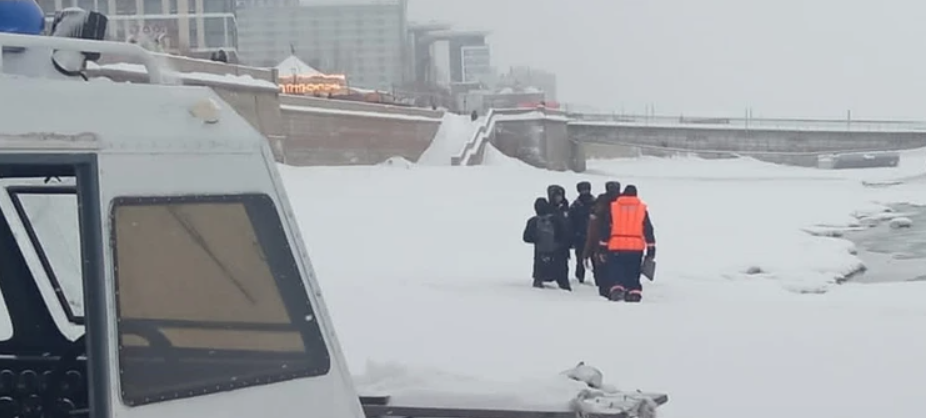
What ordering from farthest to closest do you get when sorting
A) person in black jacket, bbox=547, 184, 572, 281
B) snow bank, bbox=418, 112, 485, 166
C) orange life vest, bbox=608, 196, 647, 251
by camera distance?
snow bank, bbox=418, 112, 485, 166, person in black jacket, bbox=547, 184, 572, 281, orange life vest, bbox=608, 196, 647, 251

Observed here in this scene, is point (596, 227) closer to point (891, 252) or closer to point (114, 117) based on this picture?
point (114, 117)

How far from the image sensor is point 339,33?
533 feet

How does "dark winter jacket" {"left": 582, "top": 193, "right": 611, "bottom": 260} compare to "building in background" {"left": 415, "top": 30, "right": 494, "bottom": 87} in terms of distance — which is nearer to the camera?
"dark winter jacket" {"left": 582, "top": 193, "right": 611, "bottom": 260}

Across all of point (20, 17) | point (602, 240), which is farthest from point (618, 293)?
point (20, 17)

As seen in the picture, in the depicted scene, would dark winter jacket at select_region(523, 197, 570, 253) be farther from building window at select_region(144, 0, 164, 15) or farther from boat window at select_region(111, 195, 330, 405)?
building window at select_region(144, 0, 164, 15)

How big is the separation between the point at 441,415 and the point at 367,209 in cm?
2572

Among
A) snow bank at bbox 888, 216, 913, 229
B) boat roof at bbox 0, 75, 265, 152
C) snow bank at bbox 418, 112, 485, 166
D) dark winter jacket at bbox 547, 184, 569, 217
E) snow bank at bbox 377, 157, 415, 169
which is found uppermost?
boat roof at bbox 0, 75, 265, 152

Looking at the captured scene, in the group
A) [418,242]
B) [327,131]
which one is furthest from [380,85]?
[418,242]

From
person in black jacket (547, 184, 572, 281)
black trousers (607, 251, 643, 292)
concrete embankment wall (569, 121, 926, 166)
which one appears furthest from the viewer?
concrete embankment wall (569, 121, 926, 166)

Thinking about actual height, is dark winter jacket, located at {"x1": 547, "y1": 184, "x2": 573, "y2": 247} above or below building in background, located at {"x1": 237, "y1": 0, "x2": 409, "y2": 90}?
below

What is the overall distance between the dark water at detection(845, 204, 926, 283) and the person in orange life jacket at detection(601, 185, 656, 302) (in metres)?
7.86

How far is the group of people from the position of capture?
13.3 meters

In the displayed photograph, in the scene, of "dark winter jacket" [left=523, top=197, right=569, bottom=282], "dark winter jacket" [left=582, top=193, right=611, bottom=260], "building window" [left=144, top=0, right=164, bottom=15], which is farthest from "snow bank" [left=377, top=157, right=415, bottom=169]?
"dark winter jacket" [left=582, top=193, right=611, bottom=260]

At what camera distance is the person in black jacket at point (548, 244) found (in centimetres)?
1451
